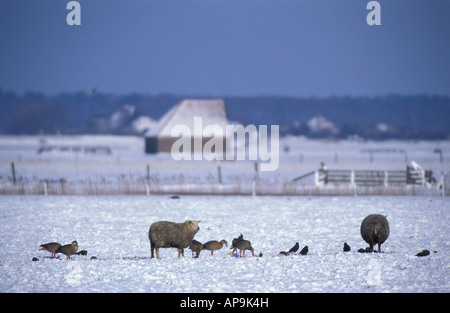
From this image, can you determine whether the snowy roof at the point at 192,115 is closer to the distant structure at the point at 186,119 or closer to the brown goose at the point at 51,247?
the distant structure at the point at 186,119

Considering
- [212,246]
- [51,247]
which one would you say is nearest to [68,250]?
[51,247]

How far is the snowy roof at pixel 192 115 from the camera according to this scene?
2559 inches

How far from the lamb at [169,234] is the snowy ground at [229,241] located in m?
0.34

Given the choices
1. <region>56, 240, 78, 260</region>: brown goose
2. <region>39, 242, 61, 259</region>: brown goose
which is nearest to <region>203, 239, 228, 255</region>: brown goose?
<region>56, 240, 78, 260</region>: brown goose

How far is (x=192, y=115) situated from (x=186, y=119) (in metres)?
0.87

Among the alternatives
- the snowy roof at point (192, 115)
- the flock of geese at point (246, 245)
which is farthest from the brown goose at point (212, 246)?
the snowy roof at point (192, 115)

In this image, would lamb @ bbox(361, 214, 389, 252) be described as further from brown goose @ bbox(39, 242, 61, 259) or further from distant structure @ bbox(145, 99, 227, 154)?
distant structure @ bbox(145, 99, 227, 154)

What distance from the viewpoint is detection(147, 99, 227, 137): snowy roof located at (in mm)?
65000

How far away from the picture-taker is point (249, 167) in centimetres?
4581

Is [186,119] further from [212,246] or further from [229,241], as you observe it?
[212,246]

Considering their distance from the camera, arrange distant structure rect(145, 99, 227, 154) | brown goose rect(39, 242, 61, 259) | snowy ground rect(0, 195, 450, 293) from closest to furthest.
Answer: snowy ground rect(0, 195, 450, 293), brown goose rect(39, 242, 61, 259), distant structure rect(145, 99, 227, 154)

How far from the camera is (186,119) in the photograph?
65438 millimetres
